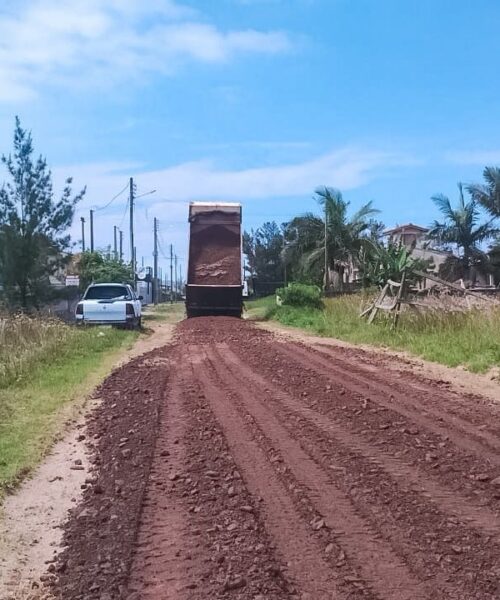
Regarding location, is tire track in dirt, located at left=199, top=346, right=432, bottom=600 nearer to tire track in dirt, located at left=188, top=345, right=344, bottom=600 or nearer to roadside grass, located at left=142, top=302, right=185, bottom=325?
tire track in dirt, located at left=188, top=345, right=344, bottom=600

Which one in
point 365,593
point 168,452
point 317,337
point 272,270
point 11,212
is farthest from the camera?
point 272,270

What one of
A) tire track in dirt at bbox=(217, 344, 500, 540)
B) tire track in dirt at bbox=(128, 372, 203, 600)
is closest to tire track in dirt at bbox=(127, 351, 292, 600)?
tire track in dirt at bbox=(128, 372, 203, 600)

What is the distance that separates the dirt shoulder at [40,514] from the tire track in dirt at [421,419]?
3646 mm

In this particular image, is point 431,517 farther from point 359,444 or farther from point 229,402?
point 229,402

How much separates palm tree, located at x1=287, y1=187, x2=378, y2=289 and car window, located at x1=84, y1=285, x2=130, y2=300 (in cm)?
2000

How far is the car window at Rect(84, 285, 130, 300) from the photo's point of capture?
82.9 ft

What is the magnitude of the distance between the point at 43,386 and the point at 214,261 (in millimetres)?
18965

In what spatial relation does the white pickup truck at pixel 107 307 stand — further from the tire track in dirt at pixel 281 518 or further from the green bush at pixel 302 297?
the tire track in dirt at pixel 281 518

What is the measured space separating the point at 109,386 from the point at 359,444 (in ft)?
19.3

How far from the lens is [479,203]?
40.1 m

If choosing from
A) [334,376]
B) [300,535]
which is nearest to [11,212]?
[334,376]

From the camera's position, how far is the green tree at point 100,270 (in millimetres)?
37509

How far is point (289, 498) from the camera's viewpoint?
568 centimetres

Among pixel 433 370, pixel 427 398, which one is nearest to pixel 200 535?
pixel 427 398
